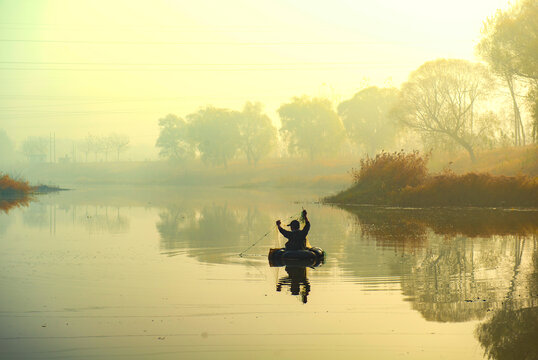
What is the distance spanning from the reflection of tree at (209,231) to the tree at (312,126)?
74.3 metres

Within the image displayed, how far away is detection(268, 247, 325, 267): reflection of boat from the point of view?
20.8 m

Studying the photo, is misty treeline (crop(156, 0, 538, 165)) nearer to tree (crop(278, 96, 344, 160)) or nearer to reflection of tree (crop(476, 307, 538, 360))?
tree (crop(278, 96, 344, 160))

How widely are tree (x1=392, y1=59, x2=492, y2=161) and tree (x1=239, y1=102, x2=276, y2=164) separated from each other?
181ft

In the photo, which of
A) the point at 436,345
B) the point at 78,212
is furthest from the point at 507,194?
the point at 436,345

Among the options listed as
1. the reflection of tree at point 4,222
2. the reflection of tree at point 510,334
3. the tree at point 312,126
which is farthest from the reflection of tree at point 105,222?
the tree at point 312,126

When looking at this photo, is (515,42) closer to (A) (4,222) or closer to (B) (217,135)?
(A) (4,222)

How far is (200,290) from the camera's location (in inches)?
647

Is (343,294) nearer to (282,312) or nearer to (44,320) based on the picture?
(282,312)

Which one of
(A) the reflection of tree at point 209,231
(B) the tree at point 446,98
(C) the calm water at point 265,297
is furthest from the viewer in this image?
(B) the tree at point 446,98

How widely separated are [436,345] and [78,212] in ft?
135

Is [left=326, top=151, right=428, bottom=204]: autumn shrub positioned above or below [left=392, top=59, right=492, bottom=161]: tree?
below

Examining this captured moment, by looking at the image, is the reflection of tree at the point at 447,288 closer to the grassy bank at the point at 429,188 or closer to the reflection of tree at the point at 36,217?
the reflection of tree at the point at 36,217

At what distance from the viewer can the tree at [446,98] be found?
83.5 metres

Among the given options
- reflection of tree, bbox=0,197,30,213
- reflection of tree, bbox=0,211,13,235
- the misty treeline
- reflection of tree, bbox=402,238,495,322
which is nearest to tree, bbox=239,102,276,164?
the misty treeline
